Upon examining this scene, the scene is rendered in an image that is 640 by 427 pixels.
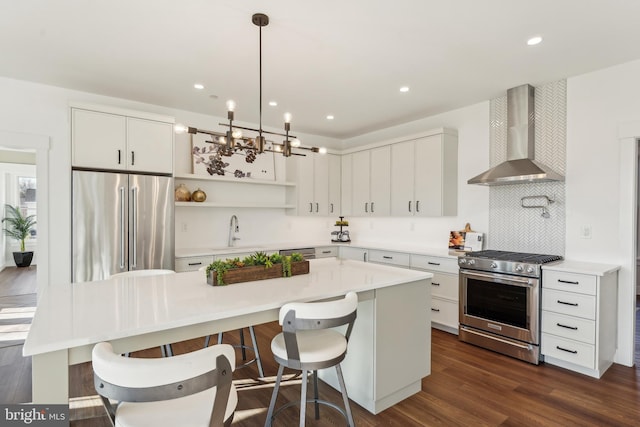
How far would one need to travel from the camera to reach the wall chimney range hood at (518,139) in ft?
11.3

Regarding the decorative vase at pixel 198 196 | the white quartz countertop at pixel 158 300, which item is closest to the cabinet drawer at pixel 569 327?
the white quartz countertop at pixel 158 300

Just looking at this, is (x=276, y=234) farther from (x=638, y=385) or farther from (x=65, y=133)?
(x=638, y=385)

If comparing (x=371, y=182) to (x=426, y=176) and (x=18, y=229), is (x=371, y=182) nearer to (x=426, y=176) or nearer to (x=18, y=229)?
(x=426, y=176)

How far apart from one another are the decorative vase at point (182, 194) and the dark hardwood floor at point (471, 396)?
6.26 feet

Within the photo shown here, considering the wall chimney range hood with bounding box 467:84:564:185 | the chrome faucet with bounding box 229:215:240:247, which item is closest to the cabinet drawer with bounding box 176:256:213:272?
the chrome faucet with bounding box 229:215:240:247

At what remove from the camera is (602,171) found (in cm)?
317

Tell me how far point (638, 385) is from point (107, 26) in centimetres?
492

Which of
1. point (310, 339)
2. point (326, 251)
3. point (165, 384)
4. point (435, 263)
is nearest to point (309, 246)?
point (326, 251)

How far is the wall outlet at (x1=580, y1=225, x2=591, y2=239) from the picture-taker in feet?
10.6

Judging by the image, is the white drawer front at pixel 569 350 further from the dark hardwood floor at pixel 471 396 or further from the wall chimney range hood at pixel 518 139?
the wall chimney range hood at pixel 518 139

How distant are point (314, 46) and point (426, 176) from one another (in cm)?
240

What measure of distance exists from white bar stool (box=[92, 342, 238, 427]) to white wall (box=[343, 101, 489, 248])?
12.2ft

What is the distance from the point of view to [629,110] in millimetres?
3039

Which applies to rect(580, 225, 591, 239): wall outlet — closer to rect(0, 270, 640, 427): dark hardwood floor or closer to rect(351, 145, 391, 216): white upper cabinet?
rect(0, 270, 640, 427): dark hardwood floor
